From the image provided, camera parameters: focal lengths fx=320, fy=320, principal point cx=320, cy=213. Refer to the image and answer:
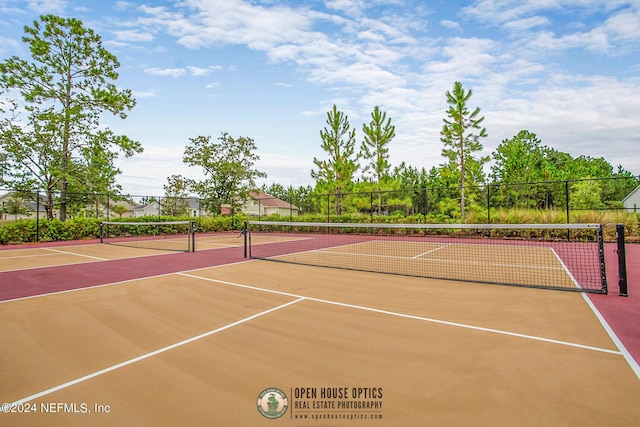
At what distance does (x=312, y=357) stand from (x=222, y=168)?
26654 mm

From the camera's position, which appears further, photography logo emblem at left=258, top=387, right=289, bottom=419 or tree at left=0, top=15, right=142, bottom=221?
tree at left=0, top=15, right=142, bottom=221

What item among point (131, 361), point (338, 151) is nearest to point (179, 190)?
point (338, 151)

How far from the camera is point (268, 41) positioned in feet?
37.8

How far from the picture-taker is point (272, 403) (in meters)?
2.47

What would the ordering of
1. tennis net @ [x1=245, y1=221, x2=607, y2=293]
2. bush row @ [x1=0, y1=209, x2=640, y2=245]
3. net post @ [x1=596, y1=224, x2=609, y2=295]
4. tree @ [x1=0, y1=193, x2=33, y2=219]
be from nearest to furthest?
net post @ [x1=596, y1=224, x2=609, y2=295] → tennis net @ [x1=245, y1=221, x2=607, y2=293] → bush row @ [x1=0, y1=209, x2=640, y2=245] → tree @ [x1=0, y1=193, x2=33, y2=219]

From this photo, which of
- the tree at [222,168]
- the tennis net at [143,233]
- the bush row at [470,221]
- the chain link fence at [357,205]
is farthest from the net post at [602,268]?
the tree at [222,168]

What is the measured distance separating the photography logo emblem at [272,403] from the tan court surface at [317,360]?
5 centimetres

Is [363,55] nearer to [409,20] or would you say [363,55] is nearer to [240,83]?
[409,20]

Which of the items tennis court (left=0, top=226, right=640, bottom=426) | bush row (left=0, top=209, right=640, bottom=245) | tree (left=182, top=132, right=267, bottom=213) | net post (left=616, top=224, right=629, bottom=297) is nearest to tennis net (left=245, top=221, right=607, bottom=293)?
net post (left=616, top=224, right=629, bottom=297)

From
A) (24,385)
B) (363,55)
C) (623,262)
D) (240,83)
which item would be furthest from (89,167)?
(623,262)

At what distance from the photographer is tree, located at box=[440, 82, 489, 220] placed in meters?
22.7

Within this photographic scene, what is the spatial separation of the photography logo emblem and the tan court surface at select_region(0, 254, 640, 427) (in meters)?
0.05

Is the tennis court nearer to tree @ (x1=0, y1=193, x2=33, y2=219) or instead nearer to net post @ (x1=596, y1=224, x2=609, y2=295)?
net post @ (x1=596, y1=224, x2=609, y2=295)

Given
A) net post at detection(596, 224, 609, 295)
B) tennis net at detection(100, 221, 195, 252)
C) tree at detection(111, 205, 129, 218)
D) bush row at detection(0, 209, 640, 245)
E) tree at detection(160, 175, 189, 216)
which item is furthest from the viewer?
tree at detection(160, 175, 189, 216)
